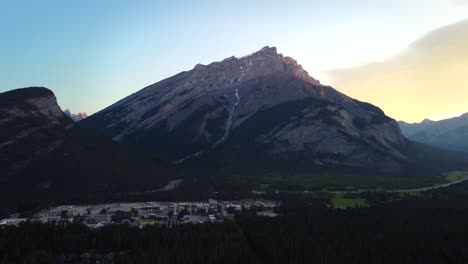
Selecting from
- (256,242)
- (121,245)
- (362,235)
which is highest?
(121,245)

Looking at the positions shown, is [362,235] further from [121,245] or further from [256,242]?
[121,245]

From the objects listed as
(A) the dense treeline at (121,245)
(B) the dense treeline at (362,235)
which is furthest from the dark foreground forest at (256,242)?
(B) the dense treeline at (362,235)

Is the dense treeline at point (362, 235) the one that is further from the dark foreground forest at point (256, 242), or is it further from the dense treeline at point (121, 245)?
the dense treeline at point (121, 245)

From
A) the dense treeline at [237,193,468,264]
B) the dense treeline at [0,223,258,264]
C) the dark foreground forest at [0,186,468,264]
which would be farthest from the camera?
the dense treeline at [237,193,468,264]

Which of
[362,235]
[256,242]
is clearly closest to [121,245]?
[256,242]

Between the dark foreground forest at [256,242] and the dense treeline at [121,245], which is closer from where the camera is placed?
the dense treeline at [121,245]

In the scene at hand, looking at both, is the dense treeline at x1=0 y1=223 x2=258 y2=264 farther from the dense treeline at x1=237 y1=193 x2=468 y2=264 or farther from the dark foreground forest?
the dense treeline at x1=237 y1=193 x2=468 y2=264

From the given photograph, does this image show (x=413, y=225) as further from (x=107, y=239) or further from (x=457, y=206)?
(x=107, y=239)

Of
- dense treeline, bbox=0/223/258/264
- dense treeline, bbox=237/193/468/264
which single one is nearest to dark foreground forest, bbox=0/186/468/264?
dense treeline, bbox=0/223/258/264

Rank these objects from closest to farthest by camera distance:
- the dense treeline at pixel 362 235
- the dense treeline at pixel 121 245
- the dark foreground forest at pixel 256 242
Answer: the dense treeline at pixel 121 245, the dark foreground forest at pixel 256 242, the dense treeline at pixel 362 235
